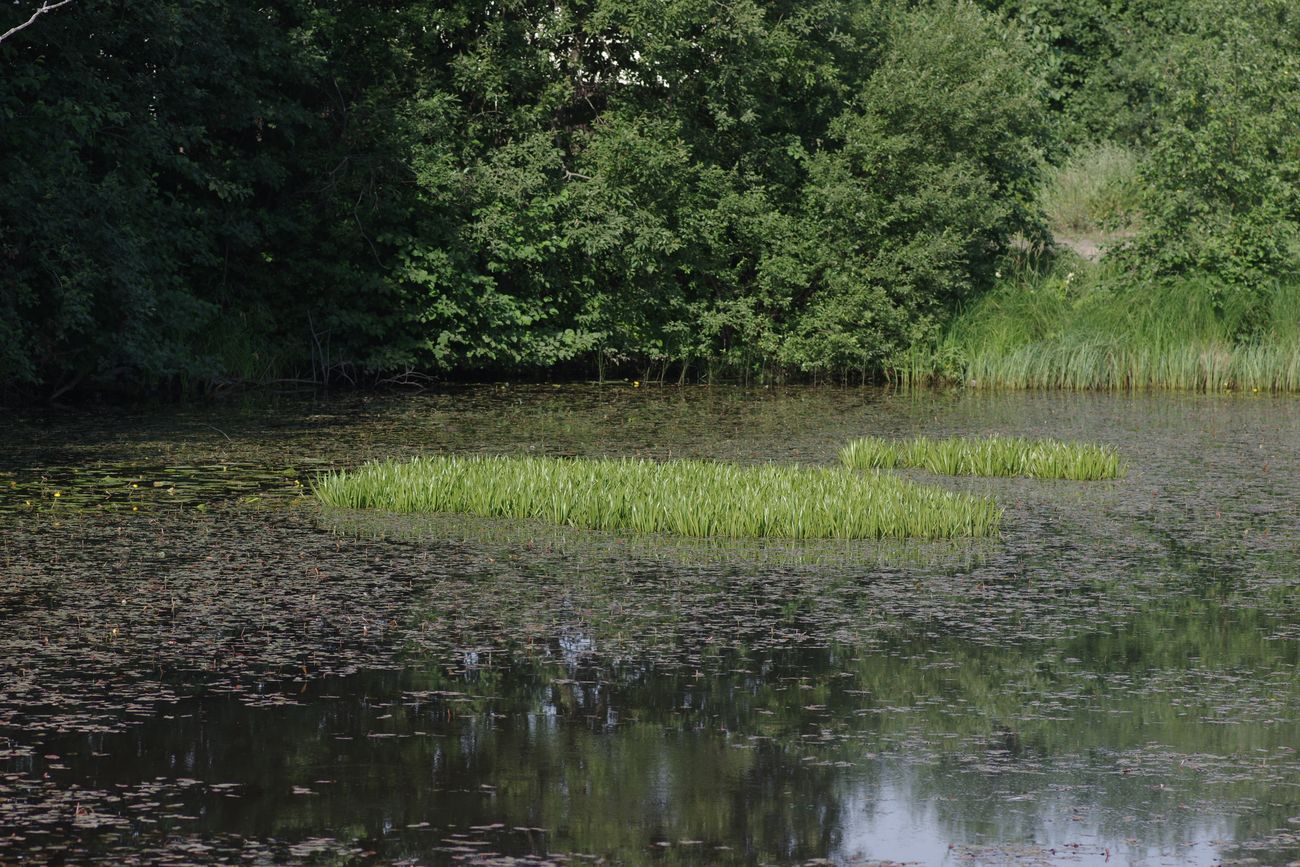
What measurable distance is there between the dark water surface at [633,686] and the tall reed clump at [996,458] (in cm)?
62

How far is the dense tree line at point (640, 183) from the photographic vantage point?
2211 centimetres

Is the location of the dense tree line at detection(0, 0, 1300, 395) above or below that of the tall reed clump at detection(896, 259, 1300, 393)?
above

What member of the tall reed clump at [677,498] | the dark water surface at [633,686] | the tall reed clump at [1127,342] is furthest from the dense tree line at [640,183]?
the dark water surface at [633,686]

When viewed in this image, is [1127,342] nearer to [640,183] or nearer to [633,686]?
[640,183]

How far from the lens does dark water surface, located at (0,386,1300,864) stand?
4805 millimetres

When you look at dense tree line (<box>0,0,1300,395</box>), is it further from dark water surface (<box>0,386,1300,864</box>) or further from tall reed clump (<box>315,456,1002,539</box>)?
dark water surface (<box>0,386,1300,864</box>)

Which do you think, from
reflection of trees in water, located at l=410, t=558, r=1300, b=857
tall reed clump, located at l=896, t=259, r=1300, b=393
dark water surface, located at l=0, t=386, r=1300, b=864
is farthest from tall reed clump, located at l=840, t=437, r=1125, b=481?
tall reed clump, located at l=896, t=259, r=1300, b=393

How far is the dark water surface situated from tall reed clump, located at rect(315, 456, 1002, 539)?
34cm

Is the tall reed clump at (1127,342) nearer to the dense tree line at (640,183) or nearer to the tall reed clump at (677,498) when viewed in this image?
the dense tree line at (640,183)

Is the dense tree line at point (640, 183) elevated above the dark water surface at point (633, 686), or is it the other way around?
the dense tree line at point (640, 183)

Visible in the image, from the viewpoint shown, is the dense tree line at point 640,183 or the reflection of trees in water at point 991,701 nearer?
the reflection of trees in water at point 991,701

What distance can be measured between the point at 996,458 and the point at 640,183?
11.0 metres

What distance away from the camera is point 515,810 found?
494 cm

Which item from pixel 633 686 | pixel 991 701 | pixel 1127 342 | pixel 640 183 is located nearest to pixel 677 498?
pixel 633 686
